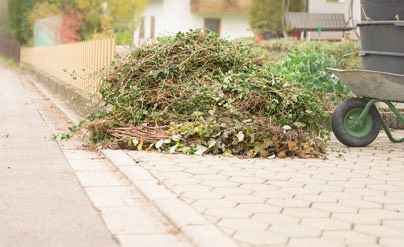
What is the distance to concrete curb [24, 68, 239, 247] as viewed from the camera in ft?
13.0

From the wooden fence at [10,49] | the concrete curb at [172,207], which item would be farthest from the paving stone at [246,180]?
the wooden fence at [10,49]

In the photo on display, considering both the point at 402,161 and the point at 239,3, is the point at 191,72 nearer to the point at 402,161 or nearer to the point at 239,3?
the point at 402,161

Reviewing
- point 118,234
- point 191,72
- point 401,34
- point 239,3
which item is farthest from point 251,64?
point 239,3

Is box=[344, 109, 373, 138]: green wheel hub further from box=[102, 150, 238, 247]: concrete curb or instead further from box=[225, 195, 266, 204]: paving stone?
box=[225, 195, 266, 204]: paving stone

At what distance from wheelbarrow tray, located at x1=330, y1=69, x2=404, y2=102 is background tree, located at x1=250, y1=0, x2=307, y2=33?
1054 inches

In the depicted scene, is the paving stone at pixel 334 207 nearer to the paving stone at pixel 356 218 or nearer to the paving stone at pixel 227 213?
the paving stone at pixel 356 218

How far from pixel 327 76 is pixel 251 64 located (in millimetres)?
1973

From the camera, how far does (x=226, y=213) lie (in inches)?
180

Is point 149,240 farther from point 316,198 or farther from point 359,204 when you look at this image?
point 359,204

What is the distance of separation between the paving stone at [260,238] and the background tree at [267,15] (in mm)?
30617

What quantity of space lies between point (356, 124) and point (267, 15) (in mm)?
26998

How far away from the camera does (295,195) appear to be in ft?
17.2

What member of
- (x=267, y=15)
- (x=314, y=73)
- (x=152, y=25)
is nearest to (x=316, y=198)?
(x=314, y=73)

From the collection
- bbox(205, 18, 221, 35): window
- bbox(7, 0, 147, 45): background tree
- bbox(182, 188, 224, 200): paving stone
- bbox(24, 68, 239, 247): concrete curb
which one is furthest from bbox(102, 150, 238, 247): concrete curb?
bbox(205, 18, 221, 35): window
